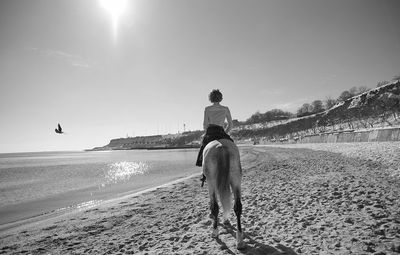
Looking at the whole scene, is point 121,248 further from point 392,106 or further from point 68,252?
point 392,106

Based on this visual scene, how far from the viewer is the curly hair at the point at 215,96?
239 inches

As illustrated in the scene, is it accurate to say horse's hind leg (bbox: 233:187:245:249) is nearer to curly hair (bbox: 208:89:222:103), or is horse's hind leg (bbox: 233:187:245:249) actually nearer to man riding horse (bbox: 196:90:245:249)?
man riding horse (bbox: 196:90:245:249)

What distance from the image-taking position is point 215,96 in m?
6.07

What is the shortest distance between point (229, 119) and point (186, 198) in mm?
6156

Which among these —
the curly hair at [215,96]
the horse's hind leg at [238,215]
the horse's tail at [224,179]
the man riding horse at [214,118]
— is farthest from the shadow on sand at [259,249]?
the curly hair at [215,96]

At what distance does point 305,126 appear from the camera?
105938 millimetres

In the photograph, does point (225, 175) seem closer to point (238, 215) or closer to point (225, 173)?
point (225, 173)

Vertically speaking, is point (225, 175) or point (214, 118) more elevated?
point (214, 118)

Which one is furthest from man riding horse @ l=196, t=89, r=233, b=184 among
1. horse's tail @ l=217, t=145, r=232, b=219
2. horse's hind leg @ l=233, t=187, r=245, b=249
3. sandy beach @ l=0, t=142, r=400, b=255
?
sandy beach @ l=0, t=142, r=400, b=255

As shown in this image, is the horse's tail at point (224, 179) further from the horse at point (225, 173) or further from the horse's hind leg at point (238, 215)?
the horse's hind leg at point (238, 215)

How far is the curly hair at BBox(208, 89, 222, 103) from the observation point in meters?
6.06

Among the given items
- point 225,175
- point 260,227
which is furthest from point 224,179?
point 260,227

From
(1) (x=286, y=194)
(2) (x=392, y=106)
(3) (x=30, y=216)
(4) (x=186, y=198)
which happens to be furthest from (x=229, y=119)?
(2) (x=392, y=106)

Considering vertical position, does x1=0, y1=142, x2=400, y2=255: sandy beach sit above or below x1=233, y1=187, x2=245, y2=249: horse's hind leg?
below
